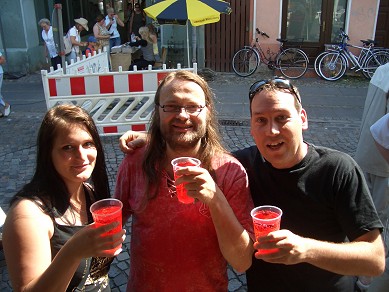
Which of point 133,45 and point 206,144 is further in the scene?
point 133,45

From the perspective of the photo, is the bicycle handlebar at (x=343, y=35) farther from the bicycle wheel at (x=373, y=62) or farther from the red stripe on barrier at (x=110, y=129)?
the red stripe on barrier at (x=110, y=129)

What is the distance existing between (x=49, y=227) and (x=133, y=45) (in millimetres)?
9931

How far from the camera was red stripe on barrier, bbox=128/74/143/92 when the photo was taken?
6195 mm

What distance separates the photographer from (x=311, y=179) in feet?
→ 5.88

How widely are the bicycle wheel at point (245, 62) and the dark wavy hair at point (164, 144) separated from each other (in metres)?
10.4

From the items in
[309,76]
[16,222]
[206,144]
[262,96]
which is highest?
[262,96]

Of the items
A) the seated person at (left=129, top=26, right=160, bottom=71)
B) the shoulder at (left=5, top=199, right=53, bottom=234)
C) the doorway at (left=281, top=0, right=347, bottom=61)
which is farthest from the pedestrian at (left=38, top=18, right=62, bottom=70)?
the shoulder at (left=5, top=199, right=53, bottom=234)

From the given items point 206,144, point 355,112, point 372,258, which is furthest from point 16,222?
point 355,112

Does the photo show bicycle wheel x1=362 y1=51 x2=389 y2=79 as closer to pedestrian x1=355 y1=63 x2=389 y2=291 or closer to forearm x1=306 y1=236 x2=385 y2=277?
pedestrian x1=355 y1=63 x2=389 y2=291

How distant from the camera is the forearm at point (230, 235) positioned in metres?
1.65

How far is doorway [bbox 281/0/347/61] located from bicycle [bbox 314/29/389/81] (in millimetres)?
875

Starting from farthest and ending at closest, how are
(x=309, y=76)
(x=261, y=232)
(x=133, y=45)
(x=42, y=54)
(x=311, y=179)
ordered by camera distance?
(x=42, y=54) < (x=309, y=76) < (x=133, y=45) < (x=311, y=179) < (x=261, y=232)

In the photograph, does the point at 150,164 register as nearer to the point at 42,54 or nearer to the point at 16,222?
the point at 16,222

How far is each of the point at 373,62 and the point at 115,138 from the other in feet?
28.0
